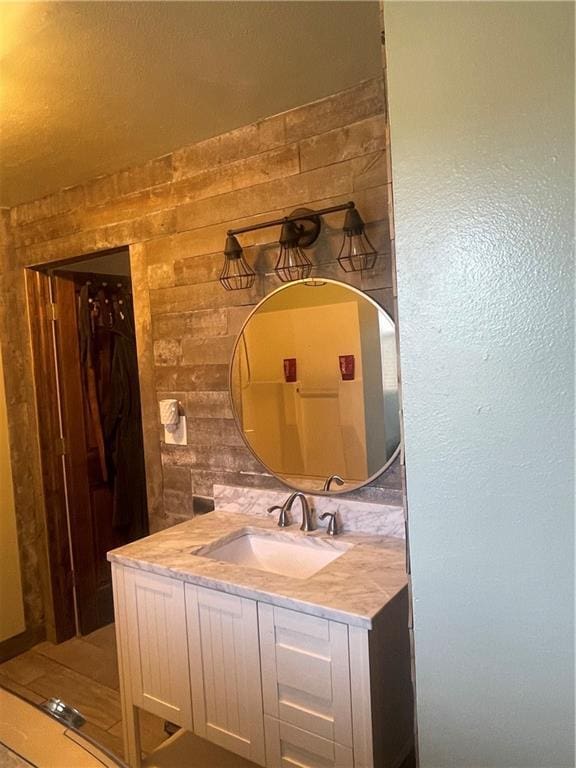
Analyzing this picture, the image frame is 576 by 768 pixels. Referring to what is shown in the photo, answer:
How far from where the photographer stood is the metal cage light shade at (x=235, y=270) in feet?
7.17

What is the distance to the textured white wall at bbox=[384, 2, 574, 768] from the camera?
2.69 feet

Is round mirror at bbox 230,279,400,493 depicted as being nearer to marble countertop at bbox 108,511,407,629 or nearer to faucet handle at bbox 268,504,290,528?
faucet handle at bbox 268,504,290,528

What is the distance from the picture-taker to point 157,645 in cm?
188

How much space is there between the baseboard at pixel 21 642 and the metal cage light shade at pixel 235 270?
2.31 metres

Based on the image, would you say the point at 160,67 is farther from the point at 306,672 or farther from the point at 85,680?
the point at 85,680

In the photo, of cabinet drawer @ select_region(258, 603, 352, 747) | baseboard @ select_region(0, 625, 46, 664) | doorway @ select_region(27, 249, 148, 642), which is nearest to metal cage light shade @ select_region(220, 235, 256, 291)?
doorway @ select_region(27, 249, 148, 642)

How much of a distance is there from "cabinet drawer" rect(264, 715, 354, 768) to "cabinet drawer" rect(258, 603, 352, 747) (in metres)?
0.02

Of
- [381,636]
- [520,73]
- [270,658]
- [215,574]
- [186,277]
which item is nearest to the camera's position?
[520,73]

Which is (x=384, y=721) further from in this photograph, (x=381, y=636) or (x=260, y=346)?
(x=260, y=346)

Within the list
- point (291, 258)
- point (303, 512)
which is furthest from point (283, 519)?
point (291, 258)

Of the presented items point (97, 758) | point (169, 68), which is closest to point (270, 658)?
point (97, 758)

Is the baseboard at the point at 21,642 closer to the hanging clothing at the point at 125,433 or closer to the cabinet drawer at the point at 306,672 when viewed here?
the hanging clothing at the point at 125,433

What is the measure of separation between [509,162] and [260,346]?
1.46 metres

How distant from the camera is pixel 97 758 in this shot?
89 cm
